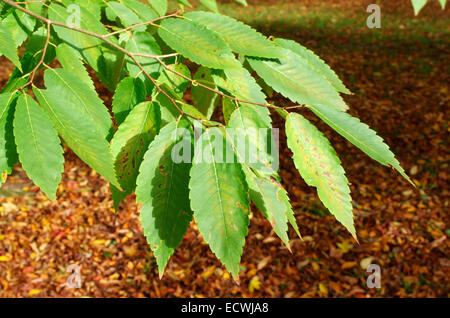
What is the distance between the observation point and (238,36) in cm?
89

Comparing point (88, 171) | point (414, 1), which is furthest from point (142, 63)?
point (88, 171)

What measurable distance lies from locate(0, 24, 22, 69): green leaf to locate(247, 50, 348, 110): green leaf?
0.47 metres

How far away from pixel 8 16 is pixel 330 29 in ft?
25.3

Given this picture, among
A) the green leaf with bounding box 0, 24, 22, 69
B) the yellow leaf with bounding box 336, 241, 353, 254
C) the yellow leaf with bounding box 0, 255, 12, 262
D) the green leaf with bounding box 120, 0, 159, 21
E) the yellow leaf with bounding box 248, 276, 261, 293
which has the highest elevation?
the green leaf with bounding box 120, 0, 159, 21

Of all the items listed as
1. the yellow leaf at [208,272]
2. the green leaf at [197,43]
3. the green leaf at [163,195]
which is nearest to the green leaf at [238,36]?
the green leaf at [197,43]

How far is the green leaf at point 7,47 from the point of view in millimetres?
730

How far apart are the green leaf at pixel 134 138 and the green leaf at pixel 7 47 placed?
220 mm

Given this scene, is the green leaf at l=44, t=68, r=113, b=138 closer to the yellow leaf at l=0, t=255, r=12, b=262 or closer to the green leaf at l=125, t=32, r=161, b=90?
the green leaf at l=125, t=32, r=161, b=90

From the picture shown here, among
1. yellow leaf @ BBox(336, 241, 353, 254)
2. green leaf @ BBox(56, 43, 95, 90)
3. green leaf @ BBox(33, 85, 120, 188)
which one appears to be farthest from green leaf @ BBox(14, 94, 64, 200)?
yellow leaf @ BBox(336, 241, 353, 254)

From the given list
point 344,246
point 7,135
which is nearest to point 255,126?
point 7,135

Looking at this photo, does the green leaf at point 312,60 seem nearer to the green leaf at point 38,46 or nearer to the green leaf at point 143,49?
the green leaf at point 143,49

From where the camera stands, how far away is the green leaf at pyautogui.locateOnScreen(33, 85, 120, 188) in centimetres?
67
